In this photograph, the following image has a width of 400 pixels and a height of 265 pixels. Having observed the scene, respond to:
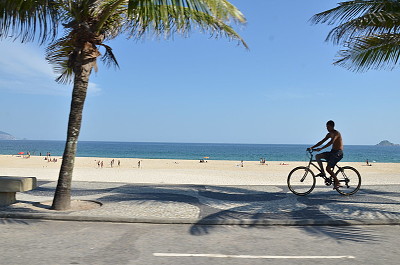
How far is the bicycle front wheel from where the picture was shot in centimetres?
938

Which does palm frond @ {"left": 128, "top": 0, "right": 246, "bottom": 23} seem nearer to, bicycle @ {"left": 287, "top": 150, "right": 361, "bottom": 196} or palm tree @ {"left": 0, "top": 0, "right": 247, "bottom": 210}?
palm tree @ {"left": 0, "top": 0, "right": 247, "bottom": 210}

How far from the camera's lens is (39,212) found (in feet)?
22.2

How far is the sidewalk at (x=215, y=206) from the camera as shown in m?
6.33

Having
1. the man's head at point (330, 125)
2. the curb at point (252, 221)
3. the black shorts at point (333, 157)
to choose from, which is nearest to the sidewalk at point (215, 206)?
the curb at point (252, 221)

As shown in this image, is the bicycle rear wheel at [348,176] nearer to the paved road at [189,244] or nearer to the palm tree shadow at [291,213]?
the palm tree shadow at [291,213]

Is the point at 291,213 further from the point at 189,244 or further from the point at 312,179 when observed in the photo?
the point at 189,244

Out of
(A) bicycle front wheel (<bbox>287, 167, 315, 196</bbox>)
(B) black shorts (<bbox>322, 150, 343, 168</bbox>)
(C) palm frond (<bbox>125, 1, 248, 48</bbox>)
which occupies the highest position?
Answer: (C) palm frond (<bbox>125, 1, 248, 48</bbox>)

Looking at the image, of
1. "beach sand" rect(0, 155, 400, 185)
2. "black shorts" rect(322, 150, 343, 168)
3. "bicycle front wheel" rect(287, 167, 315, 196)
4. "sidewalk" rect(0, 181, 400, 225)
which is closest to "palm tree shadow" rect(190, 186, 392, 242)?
"sidewalk" rect(0, 181, 400, 225)

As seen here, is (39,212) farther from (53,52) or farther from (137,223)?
(53,52)

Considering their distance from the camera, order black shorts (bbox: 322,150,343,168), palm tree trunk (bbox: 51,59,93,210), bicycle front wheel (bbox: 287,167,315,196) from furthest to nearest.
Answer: bicycle front wheel (bbox: 287,167,315,196) < black shorts (bbox: 322,150,343,168) < palm tree trunk (bbox: 51,59,93,210)

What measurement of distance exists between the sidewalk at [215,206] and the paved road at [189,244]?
0.78ft

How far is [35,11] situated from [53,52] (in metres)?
1.85

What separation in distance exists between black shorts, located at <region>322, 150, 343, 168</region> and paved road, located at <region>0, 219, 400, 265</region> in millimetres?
2950

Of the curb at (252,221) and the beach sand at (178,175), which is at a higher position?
the curb at (252,221)
